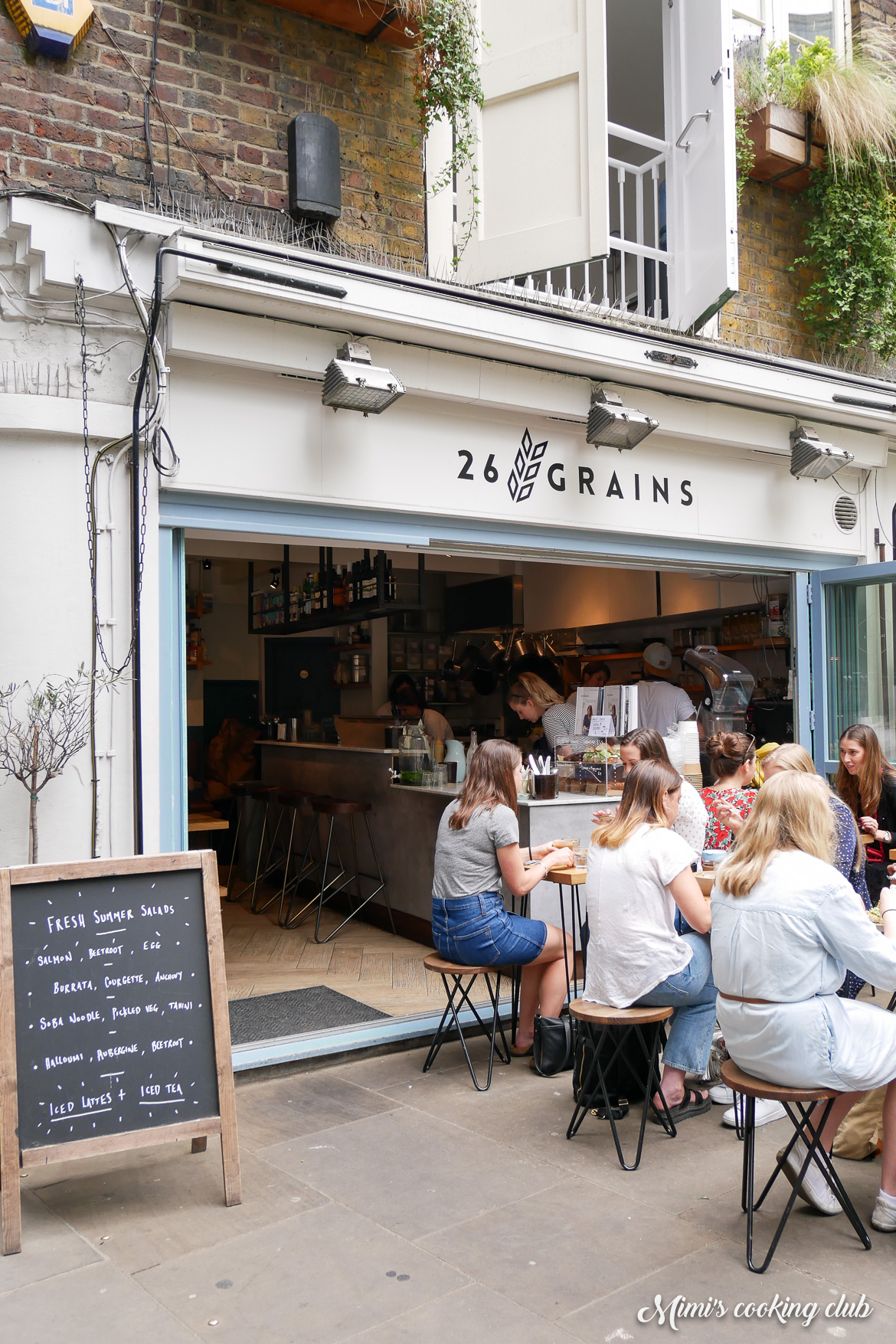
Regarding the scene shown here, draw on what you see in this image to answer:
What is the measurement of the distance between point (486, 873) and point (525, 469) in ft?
7.44

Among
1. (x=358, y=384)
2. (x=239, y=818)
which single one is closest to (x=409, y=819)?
(x=239, y=818)

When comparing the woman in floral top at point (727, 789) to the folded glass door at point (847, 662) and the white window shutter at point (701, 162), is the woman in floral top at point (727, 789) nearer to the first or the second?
the folded glass door at point (847, 662)

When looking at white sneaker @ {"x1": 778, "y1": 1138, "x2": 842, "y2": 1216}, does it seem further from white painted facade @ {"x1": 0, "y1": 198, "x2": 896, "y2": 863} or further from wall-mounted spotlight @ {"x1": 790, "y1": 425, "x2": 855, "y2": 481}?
wall-mounted spotlight @ {"x1": 790, "y1": 425, "x2": 855, "y2": 481}

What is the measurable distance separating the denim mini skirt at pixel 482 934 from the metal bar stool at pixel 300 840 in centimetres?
311

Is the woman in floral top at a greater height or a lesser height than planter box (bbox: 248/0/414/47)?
lesser

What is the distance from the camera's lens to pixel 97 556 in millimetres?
4262

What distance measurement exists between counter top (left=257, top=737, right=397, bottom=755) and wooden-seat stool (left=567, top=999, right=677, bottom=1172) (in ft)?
11.3

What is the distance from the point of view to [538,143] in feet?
17.0

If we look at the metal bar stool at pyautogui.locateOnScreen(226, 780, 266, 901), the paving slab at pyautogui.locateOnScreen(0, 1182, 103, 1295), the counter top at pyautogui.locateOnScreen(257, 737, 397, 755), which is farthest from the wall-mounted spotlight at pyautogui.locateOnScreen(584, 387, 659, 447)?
the metal bar stool at pyautogui.locateOnScreen(226, 780, 266, 901)

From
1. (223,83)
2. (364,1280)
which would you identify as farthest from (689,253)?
(364,1280)

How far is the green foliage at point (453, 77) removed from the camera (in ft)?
16.8

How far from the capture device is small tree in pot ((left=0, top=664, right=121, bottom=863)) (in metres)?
3.98

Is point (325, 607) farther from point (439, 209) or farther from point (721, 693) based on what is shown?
point (439, 209)

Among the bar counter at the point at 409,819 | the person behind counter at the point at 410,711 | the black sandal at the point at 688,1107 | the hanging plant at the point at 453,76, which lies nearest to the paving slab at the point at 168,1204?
the black sandal at the point at 688,1107
